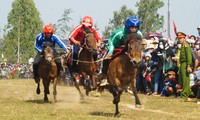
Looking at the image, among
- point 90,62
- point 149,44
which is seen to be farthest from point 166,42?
point 90,62

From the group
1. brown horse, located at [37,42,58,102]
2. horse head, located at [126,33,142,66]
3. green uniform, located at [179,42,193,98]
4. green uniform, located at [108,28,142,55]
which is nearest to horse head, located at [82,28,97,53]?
brown horse, located at [37,42,58,102]

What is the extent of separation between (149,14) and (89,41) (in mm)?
67851

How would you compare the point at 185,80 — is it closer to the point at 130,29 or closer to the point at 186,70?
the point at 186,70

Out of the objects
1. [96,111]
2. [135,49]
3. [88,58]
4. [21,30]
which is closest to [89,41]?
[88,58]

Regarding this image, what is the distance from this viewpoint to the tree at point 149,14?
3221 inches

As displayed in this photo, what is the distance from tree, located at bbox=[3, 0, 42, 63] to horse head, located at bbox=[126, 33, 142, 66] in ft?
225

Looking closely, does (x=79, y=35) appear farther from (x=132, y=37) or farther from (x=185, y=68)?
(x=132, y=37)

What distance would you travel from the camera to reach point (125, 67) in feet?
38.9

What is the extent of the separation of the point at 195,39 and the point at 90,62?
18.3ft

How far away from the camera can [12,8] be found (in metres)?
81.8

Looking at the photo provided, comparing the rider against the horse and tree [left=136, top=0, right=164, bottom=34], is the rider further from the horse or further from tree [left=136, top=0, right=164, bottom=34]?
tree [left=136, top=0, right=164, bottom=34]

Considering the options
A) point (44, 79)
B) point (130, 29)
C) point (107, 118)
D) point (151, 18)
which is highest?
point (151, 18)

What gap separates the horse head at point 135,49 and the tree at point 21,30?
6850 centimetres

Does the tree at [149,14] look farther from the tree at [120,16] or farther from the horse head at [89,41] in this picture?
the horse head at [89,41]
